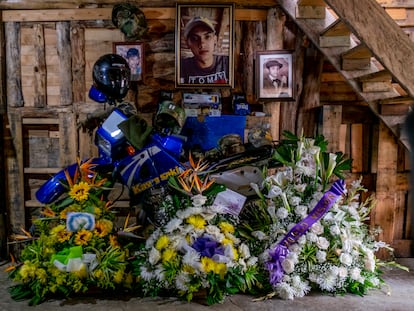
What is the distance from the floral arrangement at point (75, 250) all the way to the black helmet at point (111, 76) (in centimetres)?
59

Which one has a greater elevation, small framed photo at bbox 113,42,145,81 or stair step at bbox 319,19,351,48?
stair step at bbox 319,19,351,48

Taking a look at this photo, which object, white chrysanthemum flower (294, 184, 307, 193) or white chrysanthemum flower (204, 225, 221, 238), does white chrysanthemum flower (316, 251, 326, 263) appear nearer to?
white chrysanthemum flower (294, 184, 307, 193)

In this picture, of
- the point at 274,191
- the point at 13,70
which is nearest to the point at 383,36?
the point at 274,191

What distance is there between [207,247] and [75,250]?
92 centimetres

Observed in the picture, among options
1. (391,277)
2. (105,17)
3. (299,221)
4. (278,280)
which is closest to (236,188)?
(299,221)

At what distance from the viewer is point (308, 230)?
2738 mm

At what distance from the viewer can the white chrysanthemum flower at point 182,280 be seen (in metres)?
2.53

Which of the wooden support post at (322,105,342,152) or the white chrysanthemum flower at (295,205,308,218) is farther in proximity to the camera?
the wooden support post at (322,105,342,152)

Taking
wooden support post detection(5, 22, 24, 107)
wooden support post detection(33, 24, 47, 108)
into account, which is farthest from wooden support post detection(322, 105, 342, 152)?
wooden support post detection(5, 22, 24, 107)

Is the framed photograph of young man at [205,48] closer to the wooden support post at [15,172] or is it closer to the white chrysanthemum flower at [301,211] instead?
the white chrysanthemum flower at [301,211]

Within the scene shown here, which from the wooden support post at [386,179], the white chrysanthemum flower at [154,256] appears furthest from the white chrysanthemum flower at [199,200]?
the wooden support post at [386,179]

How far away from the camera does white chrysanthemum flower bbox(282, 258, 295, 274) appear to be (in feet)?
8.64

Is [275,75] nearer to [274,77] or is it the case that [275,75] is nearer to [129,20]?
[274,77]

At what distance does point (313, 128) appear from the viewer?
3.76 meters
